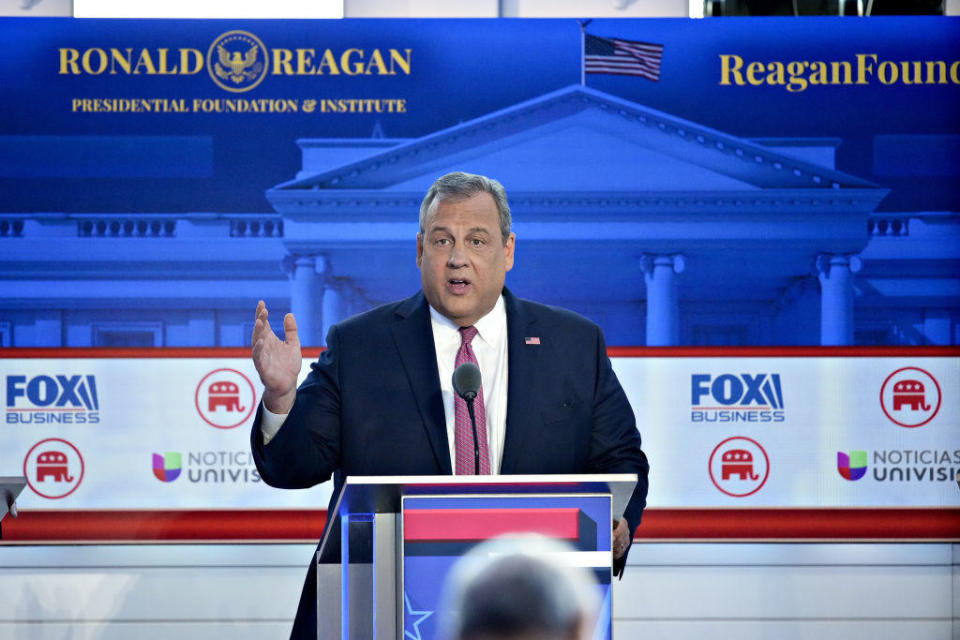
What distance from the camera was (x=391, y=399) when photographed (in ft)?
9.14

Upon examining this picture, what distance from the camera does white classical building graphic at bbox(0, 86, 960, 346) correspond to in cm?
450

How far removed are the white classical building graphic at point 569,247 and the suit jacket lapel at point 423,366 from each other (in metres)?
1.60

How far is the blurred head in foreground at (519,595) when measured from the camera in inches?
72.4

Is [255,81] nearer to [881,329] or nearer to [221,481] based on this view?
[221,481]

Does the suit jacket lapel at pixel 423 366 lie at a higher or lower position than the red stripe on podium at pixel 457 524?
higher

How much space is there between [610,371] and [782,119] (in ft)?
6.91

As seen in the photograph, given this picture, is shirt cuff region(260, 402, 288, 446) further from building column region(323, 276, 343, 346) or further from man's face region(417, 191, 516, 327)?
building column region(323, 276, 343, 346)

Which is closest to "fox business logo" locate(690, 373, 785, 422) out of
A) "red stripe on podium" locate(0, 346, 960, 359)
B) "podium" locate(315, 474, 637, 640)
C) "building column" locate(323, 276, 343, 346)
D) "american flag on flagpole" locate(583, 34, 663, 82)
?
"red stripe on podium" locate(0, 346, 960, 359)

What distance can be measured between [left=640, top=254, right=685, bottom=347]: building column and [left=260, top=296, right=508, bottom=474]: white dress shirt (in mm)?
1601

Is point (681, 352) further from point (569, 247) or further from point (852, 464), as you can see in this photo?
point (852, 464)

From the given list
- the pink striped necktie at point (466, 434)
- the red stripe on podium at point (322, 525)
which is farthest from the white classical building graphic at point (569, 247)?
the pink striped necktie at point (466, 434)

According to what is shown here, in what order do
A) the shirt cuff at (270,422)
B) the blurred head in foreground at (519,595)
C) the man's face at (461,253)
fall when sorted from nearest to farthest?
the blurred head in foreground at (519,595), the shirt cuff at (270,422), the man's face at (461,253)

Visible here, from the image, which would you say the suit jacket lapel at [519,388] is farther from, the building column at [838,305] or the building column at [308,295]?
the building column at [838,305]

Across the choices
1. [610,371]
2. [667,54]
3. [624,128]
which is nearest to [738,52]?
[667,54]
